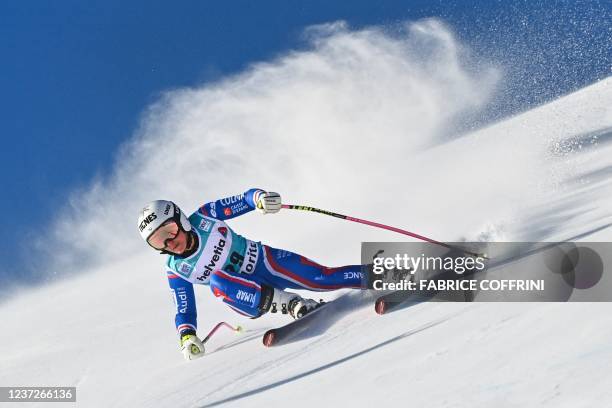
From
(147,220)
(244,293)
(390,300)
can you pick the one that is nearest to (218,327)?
(244,293)

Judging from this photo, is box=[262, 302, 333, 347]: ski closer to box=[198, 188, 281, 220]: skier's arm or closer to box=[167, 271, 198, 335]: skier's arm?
box=[167, 271, 198, 335]: skier's arm

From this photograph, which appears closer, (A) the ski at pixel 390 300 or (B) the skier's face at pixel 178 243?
(A) the ski at pixel 390 300

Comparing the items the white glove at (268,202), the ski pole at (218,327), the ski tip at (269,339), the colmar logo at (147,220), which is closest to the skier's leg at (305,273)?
the white glove at (268,202)

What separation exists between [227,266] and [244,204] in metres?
0.51

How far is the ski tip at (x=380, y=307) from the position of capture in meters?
4.62

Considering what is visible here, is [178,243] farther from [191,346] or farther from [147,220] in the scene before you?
[191,346]

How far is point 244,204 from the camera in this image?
543cm

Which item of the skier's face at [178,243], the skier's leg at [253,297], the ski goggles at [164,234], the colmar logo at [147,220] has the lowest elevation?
the skier's leg at [253,297]

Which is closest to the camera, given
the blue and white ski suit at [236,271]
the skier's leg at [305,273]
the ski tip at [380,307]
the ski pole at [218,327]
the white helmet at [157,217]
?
the ski tip at [380,307]

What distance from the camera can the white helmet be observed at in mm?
4902

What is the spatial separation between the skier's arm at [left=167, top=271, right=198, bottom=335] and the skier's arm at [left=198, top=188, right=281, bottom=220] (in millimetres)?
531

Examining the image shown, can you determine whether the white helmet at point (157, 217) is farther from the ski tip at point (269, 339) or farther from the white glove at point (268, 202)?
the ski tip at point (269, 339)

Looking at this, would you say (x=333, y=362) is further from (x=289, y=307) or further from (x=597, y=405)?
(x=597, y=405)

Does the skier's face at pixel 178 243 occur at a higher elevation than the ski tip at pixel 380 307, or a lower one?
higher
